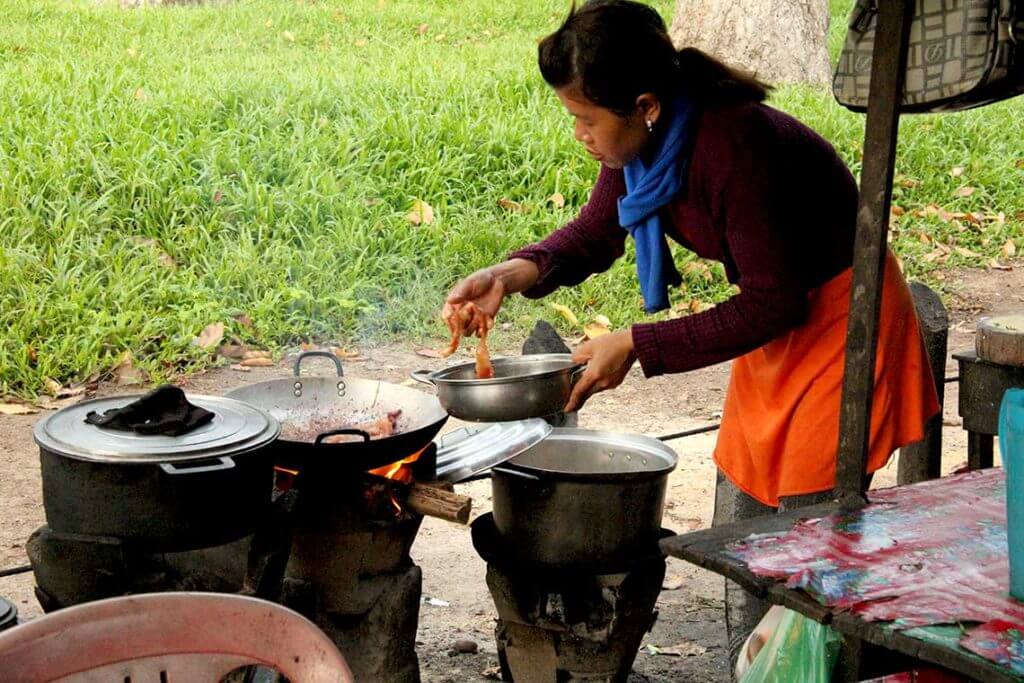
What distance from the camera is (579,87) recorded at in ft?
9.66

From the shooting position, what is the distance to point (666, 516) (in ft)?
17.4

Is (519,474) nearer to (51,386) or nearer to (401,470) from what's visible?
(401,470)

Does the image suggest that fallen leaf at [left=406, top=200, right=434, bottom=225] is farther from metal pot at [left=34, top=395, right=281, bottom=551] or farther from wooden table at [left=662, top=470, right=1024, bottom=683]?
wooden table at [left=662, top=470, right=1024, bottom=683]

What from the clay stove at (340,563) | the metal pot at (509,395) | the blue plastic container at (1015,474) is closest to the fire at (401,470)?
the clay stove at (340,563)

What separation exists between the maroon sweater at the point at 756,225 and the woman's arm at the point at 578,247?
0.47m

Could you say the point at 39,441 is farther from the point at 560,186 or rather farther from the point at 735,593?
the point at 560,186

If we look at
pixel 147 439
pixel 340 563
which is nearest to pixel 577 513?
pixel 340 563

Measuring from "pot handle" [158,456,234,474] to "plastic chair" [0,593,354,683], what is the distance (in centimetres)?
95

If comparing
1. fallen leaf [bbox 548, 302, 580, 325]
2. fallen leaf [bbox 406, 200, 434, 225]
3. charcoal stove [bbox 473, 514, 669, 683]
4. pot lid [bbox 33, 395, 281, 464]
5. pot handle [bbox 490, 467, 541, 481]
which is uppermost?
fallen leaf [bbox 406, 200, 434, 225]

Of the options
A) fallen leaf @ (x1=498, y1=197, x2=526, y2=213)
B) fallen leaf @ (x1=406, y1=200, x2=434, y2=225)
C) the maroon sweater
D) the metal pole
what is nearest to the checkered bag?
the metal pole

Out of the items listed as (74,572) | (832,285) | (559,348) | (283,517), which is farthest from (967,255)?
(74,572)

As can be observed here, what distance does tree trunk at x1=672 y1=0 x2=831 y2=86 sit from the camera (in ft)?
34.3

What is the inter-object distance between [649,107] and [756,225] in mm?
405

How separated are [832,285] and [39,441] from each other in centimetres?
208
